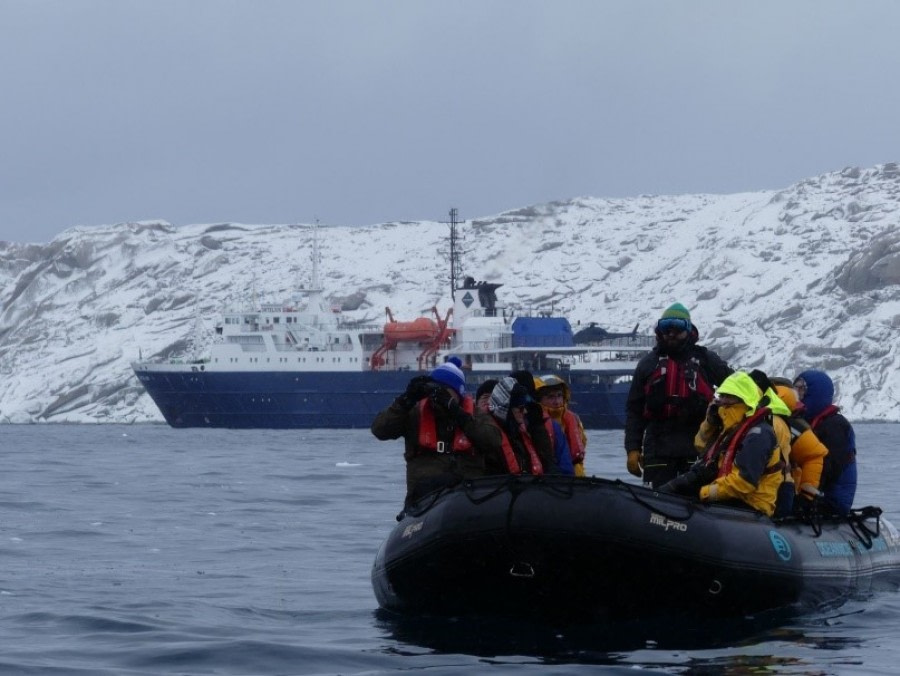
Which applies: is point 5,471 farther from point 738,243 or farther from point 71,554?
point 738,243

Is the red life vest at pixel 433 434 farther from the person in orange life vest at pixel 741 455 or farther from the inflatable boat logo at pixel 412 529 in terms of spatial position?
the person in orange life vest at pixel 741 455

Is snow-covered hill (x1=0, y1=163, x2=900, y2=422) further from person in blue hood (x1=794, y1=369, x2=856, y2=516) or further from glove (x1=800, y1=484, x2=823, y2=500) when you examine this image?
glove (x1=800, y1=484, x2=823, y2=500)

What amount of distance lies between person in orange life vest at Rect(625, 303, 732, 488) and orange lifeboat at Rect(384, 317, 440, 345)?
75.4 meters

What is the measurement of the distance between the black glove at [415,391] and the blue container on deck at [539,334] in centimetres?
7766

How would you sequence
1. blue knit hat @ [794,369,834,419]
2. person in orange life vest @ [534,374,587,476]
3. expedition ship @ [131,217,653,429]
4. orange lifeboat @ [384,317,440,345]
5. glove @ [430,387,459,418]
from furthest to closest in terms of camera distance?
orange lifeboat @ [384,317,440,345] < expedition ship @ [131,217,653,429] < blue knit hat @ [794,369,834,419] < person in orange life vest @ [534,374,587,476] < glove @ [430,387,459,418]

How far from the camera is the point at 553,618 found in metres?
12.9

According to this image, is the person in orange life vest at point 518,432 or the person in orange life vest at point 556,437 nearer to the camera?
the person in orange life vest at point 518,432

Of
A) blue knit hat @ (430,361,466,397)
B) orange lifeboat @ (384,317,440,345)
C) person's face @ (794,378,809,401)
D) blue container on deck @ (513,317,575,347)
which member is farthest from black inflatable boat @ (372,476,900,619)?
blue container on deck @ (513,317,575,347)

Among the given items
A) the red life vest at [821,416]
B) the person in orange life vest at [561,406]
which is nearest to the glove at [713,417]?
the person in orange life vest at [561,406]

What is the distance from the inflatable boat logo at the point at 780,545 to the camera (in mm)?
13078

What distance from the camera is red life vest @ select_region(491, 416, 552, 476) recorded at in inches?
543

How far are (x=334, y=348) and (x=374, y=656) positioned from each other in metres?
78.0

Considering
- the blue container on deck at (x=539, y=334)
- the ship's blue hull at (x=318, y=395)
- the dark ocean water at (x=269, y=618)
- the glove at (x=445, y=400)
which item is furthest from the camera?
the blue container on deck at (x=539, y=334)

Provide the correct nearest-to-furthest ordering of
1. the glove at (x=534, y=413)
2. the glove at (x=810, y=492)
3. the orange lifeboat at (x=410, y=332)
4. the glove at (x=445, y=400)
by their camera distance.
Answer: the glove at (x=445, y=400)
the glove at (x=534, y=413)
the glove at (x=810, y=492)
the orange lifeboat at (x=410, y=332)
